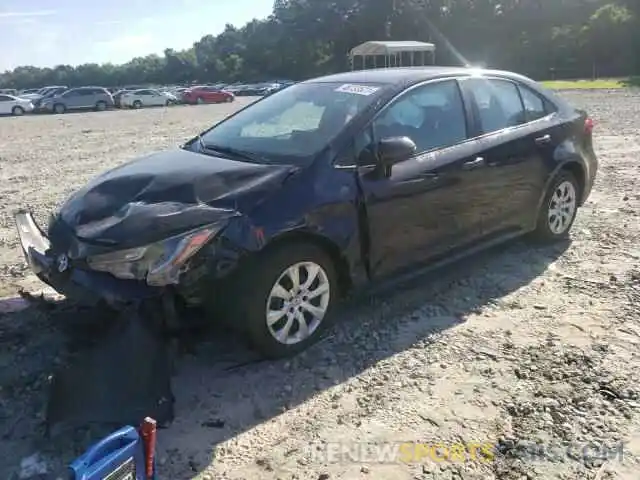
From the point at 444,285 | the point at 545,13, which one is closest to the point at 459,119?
the point at 444,285

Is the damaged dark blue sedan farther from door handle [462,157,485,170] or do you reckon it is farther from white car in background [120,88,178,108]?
white car in background [120,88,178,108]

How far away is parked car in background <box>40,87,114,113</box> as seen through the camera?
38.1m

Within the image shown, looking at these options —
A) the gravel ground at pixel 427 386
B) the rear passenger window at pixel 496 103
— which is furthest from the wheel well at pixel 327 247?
the rear passenger window at pixel 496 103

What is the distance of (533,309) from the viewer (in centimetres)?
447

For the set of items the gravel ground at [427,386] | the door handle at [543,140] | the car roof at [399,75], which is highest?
the car roof at [399,75]

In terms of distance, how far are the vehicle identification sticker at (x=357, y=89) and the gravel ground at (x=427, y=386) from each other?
60.0 inches

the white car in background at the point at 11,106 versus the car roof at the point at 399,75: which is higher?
the white car in background at the point at 11,106

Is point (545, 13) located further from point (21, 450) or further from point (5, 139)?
point (21, 450)

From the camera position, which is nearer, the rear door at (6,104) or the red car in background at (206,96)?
the rear door at (6,104)

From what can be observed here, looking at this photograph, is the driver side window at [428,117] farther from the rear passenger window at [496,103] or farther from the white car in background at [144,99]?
the white car in background at [144,99]

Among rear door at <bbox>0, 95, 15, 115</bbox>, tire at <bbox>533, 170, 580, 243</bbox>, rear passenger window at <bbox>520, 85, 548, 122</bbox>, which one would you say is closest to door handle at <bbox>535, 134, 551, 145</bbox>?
rear passenger window at <bbox>520, 85, 548, 122</bbox>

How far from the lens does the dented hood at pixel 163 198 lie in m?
3.30

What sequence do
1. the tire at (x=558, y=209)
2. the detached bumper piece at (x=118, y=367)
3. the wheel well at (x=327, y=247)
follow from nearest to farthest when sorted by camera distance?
the detached bumper piece at (x=118, y=367) → the wheel well at (x=327, y=247) → the tire at (x=558, y=209)

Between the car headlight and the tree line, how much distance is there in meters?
58.6
